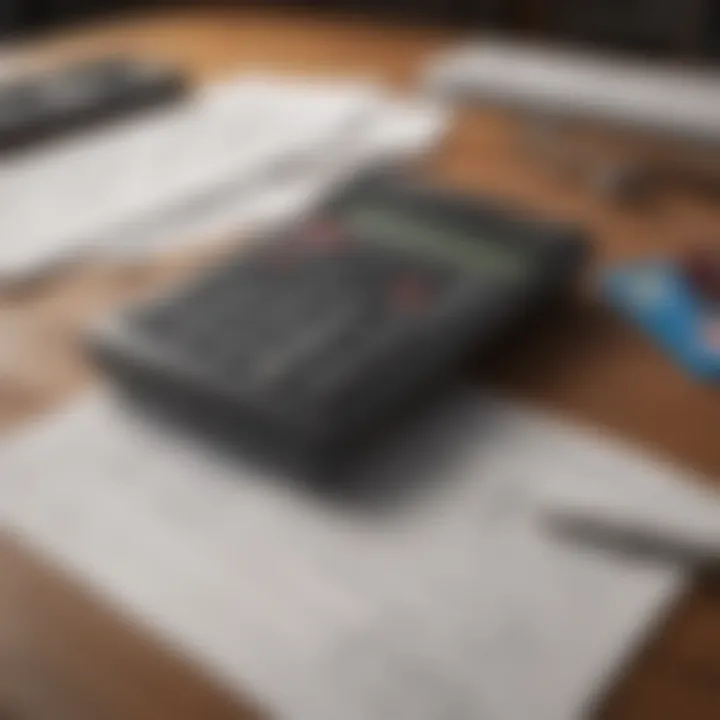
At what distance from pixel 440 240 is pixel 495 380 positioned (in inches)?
3.8

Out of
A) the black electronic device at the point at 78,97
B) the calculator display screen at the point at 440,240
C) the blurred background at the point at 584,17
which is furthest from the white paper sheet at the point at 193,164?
the blurred background at the point at 584,17

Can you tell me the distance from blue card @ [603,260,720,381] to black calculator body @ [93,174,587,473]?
3 cm

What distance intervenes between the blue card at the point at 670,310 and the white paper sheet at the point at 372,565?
0.09m

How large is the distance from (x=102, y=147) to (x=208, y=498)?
446mm

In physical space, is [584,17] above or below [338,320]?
above

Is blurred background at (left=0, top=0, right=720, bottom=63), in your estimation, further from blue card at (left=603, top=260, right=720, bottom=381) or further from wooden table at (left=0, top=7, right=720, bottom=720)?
blue card at (left=603, top=260, right=720, bottom=381)

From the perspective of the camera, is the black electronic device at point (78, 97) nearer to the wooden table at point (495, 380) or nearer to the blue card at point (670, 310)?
the wooden table at point (495, 380)

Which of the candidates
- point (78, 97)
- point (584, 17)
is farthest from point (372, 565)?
point (584, 17)

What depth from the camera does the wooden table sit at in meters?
0.38

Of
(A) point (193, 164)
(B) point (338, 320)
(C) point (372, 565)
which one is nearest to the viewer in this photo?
(C) point (372, 565)

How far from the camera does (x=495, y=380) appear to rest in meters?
0.56

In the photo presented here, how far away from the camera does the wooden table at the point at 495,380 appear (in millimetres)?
384

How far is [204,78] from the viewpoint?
0.99 metres

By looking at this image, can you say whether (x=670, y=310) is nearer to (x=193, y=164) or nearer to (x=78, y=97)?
(x=193, y=164)
